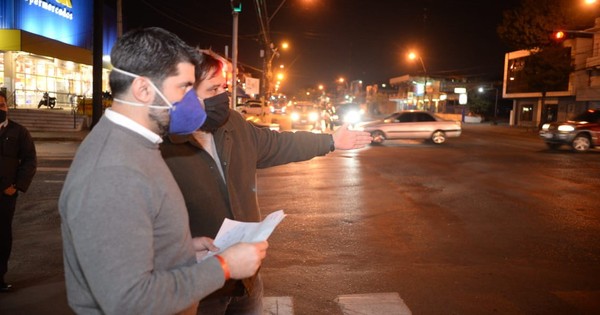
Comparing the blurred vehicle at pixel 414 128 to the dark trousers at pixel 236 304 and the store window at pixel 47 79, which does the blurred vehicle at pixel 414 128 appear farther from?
the dark trousers at pixel 236 304

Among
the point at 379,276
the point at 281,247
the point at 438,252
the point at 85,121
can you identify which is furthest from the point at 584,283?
the point at 85,121

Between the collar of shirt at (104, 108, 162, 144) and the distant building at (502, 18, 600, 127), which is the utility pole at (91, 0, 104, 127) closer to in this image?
the collar of shirt at (104, 108, 162, 144)

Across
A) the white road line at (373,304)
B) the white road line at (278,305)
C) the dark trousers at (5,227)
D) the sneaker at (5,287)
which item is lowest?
the sneaker at (5,287)

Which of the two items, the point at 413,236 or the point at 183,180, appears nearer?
the point at 183,180

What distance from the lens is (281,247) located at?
6.70 meters

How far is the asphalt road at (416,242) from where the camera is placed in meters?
4.98

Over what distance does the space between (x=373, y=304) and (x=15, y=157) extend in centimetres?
385

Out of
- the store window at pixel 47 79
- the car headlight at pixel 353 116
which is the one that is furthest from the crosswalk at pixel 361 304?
the car headlight at pixel 353 116

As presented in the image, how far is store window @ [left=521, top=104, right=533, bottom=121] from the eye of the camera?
53.8m

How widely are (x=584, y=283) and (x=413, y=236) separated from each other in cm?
235

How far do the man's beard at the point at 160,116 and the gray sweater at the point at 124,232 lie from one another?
9cm

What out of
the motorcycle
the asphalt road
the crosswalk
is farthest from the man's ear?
the motorcycle

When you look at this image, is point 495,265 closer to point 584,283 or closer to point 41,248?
Result: point 584,283

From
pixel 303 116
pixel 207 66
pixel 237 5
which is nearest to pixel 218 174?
pixel 207 66
